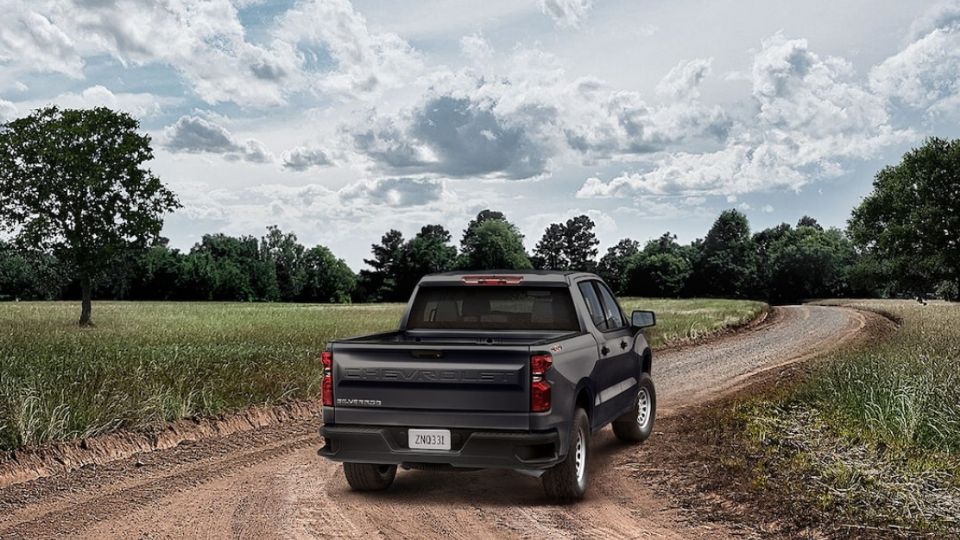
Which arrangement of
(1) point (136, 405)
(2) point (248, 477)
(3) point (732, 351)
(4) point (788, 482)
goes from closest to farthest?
(4) point (788, 482) < (2) point (248, 477) < (1) point (136, 405) < (3) point (732, 351)

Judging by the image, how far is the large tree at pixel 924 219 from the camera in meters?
45.8

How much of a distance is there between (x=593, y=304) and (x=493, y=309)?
3.78 ft

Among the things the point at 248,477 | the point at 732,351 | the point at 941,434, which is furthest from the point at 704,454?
the point at 732,351

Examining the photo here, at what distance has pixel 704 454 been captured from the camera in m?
9.77

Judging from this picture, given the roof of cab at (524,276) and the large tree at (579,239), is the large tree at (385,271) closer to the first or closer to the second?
the large tree at (579,239)

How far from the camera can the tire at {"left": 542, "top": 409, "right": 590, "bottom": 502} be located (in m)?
7.57

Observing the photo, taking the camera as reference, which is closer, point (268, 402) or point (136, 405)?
point (136, 405)

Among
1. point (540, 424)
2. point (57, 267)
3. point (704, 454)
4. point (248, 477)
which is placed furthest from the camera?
point (57, 267)

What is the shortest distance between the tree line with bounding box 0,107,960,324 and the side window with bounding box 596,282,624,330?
3252cm

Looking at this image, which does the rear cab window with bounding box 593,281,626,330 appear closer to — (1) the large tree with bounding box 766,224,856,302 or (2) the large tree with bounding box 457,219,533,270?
(1) the large tree with bounding box 766,224,856,302

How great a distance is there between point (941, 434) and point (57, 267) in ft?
126

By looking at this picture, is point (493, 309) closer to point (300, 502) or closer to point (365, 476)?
point (365, 476)

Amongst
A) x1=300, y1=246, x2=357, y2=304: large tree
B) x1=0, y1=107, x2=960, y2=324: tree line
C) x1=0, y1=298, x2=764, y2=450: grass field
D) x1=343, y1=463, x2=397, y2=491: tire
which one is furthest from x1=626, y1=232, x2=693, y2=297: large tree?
x1=343, y1=463, x2=397, y2=491: tire

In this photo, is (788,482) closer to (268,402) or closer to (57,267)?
(268,402)
